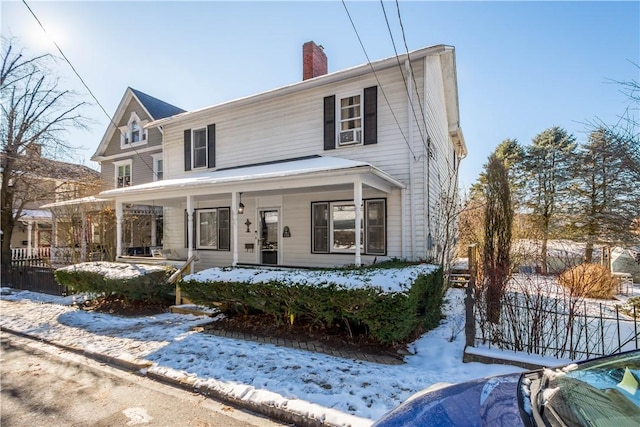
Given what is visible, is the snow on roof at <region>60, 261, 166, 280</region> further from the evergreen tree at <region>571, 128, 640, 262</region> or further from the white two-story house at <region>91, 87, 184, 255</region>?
the evergreen tree at <region>571, 128, 640, 262</region>

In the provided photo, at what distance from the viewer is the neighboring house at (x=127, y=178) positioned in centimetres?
1436

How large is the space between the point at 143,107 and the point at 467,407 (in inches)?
798

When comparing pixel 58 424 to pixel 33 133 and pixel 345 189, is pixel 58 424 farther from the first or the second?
pixel 33 133

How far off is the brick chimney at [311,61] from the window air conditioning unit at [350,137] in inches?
131

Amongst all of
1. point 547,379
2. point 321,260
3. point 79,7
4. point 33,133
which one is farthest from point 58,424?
point 33,133

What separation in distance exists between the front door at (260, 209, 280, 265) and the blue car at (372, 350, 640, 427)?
9282 millimetres

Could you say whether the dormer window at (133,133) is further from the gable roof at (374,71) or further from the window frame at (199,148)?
the window frame at (199,148)

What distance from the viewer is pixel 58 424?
3.53m

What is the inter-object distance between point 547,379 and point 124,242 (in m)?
18.7

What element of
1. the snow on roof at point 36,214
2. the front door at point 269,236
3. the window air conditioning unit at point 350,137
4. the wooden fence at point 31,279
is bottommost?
the wooden fence at point 31,279

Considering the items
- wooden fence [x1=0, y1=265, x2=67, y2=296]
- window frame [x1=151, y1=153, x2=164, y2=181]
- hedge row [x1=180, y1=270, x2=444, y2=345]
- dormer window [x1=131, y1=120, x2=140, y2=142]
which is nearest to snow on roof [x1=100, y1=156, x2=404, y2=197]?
hedge row [x1=180, y1=270, x2=444, y2=345]

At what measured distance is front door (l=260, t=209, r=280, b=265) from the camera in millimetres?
11354

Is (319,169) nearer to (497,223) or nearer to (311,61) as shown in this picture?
(497,223)

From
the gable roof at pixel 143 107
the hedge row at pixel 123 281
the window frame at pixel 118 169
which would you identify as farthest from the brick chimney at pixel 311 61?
the window frame at pixel 118 169
